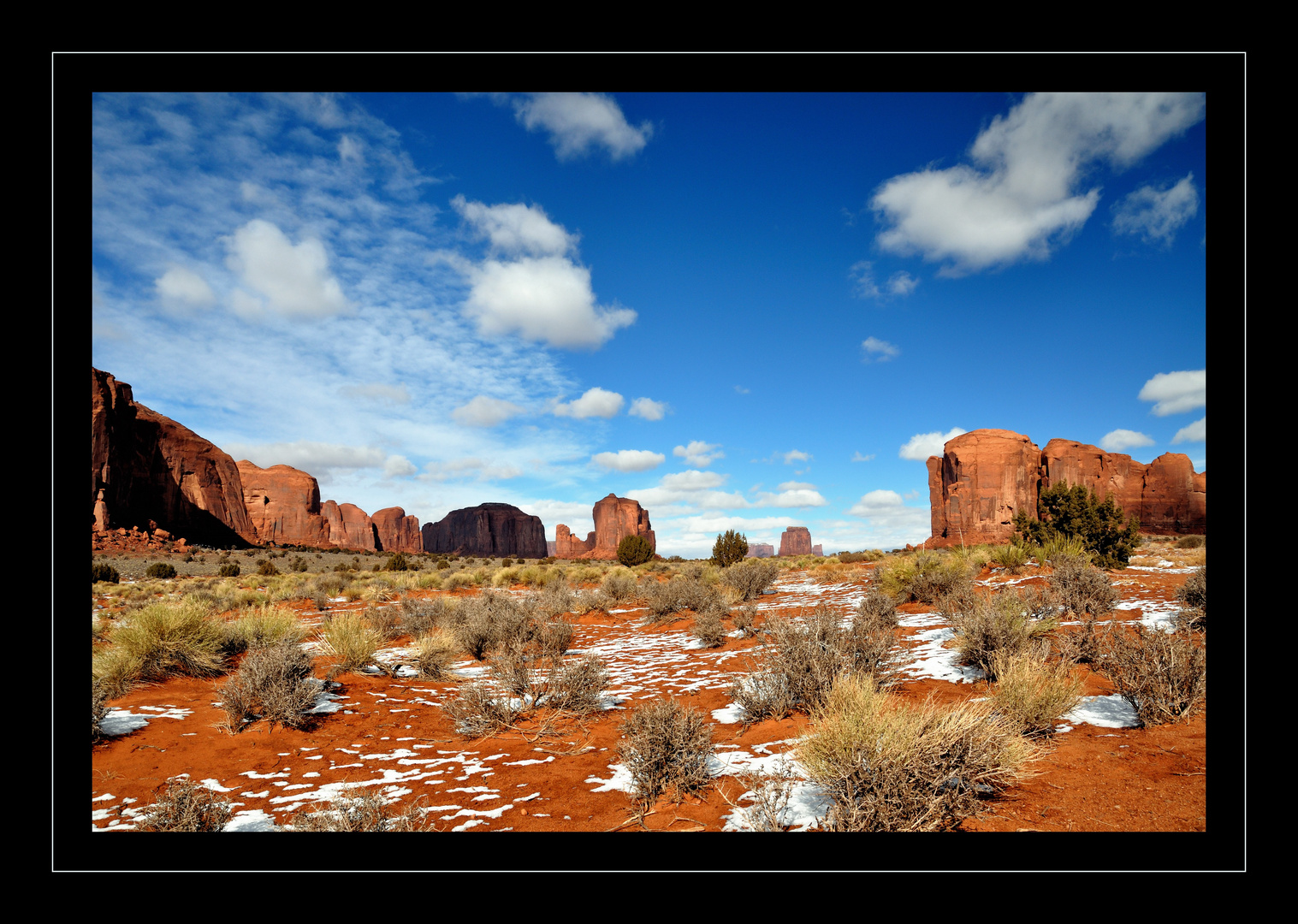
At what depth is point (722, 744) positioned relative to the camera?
3.88 meters

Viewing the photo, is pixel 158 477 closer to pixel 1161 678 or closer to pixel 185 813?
pixel 185 813

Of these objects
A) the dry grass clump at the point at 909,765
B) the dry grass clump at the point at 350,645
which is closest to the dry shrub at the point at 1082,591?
the dry grass clump at the point at 909,765

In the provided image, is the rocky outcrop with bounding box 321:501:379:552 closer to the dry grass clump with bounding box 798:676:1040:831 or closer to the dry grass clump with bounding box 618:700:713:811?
the dry grass clump with bounding box 618:700:713:811

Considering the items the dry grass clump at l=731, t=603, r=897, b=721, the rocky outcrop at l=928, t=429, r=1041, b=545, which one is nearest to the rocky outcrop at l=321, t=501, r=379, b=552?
the rocky outcrop at l=928, t=429, r=1041, b=545

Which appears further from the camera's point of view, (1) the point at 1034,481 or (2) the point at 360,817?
(1) the point at 1034,481

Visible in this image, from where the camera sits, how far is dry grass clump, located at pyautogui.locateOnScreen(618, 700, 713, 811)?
3.04 meters

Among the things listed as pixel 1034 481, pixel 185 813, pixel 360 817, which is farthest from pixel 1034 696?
pixel 1034 481

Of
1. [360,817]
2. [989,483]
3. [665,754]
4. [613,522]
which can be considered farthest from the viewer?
[613,522]

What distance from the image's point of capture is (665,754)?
3.20m

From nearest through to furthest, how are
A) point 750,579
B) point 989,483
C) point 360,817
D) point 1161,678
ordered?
point 360,817 < point 1161,678 < point 750,579 < point 989,483

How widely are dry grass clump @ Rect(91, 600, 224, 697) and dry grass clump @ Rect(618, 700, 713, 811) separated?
20.2 ft

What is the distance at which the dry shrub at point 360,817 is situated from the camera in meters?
2.61

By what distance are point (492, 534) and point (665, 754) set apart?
142 meters
